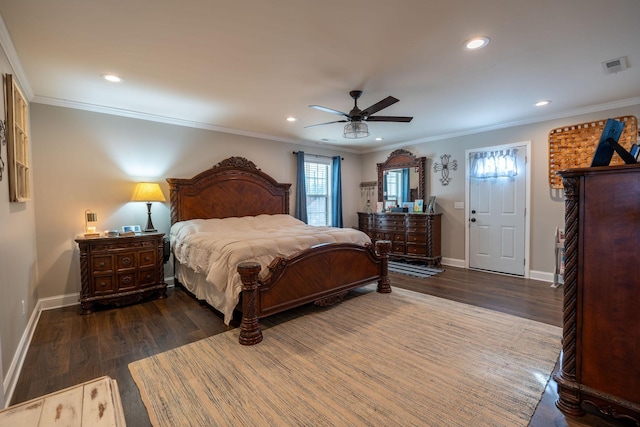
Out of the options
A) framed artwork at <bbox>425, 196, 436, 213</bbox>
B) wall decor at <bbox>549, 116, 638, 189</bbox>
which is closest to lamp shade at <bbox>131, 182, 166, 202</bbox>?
framed artwork at <bbox>425, 196, 436, 213</bbox>

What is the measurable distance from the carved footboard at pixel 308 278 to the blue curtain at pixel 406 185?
99.4 inches

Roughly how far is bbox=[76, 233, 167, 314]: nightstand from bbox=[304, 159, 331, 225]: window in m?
3.13

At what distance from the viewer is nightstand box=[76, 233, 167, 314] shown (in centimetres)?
332

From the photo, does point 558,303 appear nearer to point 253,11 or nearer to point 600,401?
point 600,401

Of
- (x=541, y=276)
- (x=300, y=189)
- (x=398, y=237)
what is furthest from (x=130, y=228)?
(x=541, y=276)

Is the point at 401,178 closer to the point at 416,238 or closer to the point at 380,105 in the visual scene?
the point at 416,238

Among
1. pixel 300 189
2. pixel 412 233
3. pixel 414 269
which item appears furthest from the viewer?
pixel 300 189

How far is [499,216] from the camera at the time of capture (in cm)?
495

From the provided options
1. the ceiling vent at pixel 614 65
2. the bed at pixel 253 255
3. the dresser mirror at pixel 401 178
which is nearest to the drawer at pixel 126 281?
the bed at pixel 253 255

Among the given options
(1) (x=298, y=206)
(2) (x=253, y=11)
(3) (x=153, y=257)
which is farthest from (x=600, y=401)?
(1) (x=298, y=206)

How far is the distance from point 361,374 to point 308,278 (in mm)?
1204

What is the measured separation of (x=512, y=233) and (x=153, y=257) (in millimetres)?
5385

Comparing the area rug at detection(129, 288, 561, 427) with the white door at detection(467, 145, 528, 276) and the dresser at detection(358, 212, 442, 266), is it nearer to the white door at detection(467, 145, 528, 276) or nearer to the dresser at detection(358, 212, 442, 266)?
the white door at detection(467, 145, 528, 276)

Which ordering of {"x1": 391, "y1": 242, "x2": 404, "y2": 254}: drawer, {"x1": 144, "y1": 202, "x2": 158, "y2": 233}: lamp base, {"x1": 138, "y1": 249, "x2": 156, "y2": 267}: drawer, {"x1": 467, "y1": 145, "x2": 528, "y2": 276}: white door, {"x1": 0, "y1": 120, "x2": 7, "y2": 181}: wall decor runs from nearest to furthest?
{"x1": 0, "y1": 120, "x2": 7, "y2": 181}: wall decor → {"x1": 138, "y1": 249, "x2": 156, "y2": 267}: drawer → {"x1": 144, "y1": 202, "x2": 158, "y2": 233}: lamp base → {"x1": 467, "y1": 145, "x2": 528, "y2": 276}: white door → {"x1": 391, "y1": 242, "x2": 404, "y2": 254}: drawer
